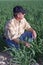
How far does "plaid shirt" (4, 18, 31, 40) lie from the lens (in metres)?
6.64

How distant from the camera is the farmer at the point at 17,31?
21.7ft

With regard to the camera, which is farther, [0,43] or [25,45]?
[0,43]

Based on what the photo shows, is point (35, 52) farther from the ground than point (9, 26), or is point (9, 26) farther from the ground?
point (9, 26)

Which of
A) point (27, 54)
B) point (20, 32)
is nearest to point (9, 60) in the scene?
point (27, 54)

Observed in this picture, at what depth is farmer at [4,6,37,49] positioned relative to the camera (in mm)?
6617

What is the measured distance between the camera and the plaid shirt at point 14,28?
6.64m

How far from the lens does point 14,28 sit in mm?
6789

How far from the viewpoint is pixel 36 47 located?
661cm

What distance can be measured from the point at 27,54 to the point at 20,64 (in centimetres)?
45

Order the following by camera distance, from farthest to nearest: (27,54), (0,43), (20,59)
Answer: (0,43) → (27,54) → (20,59)

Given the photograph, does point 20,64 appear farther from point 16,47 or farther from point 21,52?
point 16,47

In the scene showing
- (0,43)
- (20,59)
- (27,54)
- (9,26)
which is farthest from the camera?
(0,43)

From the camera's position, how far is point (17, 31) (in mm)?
6875

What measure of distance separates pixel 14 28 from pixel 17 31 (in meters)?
0.12
